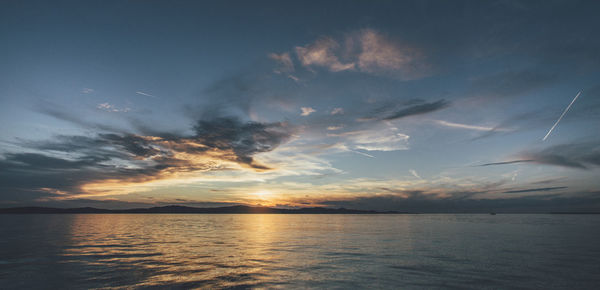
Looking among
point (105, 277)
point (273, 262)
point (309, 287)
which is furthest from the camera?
point (273, 262)

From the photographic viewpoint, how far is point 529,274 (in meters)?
24.9

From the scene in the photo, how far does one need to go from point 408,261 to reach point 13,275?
3469 cm

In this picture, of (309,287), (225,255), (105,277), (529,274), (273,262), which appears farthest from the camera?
(225,255)

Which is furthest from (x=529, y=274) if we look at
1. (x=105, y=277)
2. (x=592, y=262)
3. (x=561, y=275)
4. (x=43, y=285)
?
(x=43, y=285)

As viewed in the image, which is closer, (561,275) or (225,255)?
(561,275)

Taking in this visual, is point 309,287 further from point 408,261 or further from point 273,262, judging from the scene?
point 408,261

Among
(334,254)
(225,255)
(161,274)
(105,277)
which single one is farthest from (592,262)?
(105,277)

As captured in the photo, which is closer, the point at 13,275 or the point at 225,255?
the point at 13,275

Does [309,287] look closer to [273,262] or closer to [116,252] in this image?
[273,262]

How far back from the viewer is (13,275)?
23.7m

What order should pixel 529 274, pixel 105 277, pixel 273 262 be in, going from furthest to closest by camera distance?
pixel 273 262, pixel 529 274, pixel 105 277

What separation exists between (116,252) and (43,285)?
1610 centimetres

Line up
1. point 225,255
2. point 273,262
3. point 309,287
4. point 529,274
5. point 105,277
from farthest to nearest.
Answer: point 225,255
point 273,262
point 529,274
point 105,277
point 309,287

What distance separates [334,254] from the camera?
35.2 m
